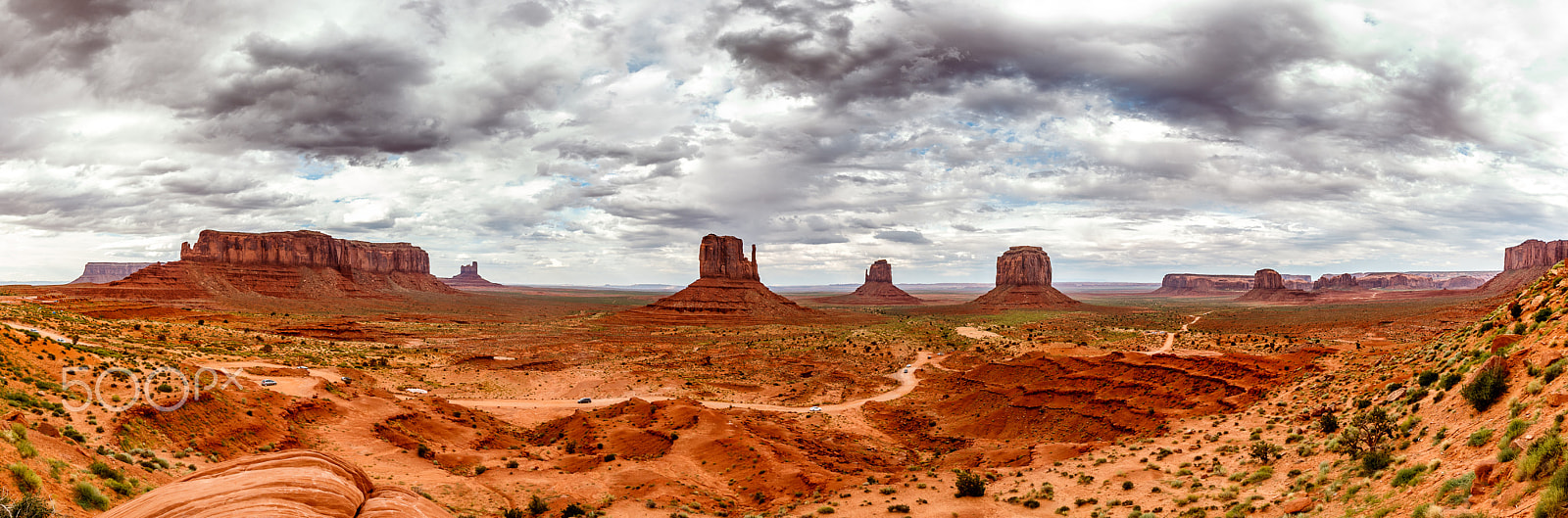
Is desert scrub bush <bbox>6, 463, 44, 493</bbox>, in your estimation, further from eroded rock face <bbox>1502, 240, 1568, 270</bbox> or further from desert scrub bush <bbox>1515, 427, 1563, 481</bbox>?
eroded rock face <bbox>1502, 240, 1568, 270</bbox>

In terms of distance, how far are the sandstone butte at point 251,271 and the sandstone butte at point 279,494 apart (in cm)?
16753

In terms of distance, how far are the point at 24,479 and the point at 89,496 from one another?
5.29ft

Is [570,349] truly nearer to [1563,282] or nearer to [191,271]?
[1563,282]

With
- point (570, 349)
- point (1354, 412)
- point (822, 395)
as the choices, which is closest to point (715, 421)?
point (822, 395)

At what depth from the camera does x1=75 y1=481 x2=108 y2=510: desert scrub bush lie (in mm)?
13328

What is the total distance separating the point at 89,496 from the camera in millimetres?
13516

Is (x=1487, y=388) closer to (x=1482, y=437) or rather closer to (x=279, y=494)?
(x=1482, y=437)

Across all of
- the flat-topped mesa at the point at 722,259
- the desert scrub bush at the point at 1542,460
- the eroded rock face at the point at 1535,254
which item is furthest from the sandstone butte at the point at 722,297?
the eroded rock face at the point at 1535,254

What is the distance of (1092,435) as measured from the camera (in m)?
33.8

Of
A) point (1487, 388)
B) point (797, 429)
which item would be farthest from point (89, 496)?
point (1487, 388)

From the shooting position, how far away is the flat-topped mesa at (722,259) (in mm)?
153750

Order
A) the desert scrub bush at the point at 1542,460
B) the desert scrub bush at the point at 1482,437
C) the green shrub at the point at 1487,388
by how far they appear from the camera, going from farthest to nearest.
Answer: the green shrub at the point at 1487,388
the desert scrub bush at the point at 1482,437
the desert scrub bush at the point at 1542,460

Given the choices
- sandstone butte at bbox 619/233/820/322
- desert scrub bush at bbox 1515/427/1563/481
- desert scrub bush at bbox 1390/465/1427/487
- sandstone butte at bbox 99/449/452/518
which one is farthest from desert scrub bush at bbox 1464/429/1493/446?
sandstone butte at bbox 619/233/820/322

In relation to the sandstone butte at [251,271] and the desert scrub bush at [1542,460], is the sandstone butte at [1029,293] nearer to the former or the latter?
the desert scrub bush at [1542,460]
